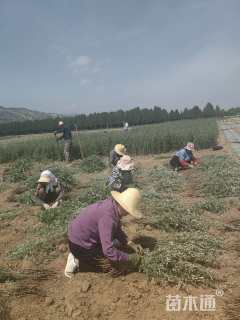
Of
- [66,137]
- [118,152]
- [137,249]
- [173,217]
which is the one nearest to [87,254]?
[137,249]

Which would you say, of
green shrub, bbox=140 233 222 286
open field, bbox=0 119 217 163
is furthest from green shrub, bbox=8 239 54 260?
open field, bbox=0 119 217 163

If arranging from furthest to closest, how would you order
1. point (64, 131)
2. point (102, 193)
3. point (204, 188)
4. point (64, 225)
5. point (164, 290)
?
point (64, 131), point (204, 188), point (102, 193), point (64, 225), point (164, 290)

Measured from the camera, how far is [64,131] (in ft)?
48.1

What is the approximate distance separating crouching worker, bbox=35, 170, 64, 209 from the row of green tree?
43710 mm

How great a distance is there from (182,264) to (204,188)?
407 cm

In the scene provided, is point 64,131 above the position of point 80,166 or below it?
above

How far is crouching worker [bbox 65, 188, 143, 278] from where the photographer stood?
3494mm

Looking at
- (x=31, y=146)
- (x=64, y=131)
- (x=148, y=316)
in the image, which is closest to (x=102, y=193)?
(x=148, y=316)

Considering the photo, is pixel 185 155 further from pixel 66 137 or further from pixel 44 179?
pixel 66 137

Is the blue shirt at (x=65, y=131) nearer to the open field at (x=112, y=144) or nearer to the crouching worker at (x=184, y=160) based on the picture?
the open field at (x=112, y=144)

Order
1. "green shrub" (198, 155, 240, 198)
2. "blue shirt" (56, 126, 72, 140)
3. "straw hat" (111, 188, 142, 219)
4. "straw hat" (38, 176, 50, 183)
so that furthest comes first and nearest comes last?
"blue shirt" (56, 126, 72, 140) < "green shrub" (198, 155, 240, 198) < "straw hat" (38, 176, 50, 183) < "straw hat" (111, 188, 142, 219)

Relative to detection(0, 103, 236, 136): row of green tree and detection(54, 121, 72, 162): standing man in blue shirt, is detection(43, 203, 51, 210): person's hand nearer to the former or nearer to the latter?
detection(54, 121, 72, 162): standing man in blue shirt

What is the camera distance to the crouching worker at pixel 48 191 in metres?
6.57

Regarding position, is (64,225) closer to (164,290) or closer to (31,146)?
(164,290)
